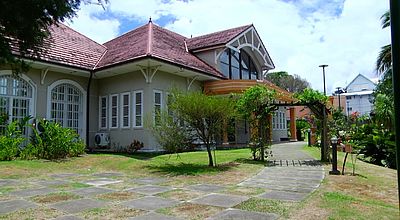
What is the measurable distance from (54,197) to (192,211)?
10.3 ft

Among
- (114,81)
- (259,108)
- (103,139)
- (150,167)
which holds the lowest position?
(150,167)

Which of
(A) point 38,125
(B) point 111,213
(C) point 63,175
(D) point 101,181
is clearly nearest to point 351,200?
(B) point 111,213

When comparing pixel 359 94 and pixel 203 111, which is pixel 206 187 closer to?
pixel 203 111

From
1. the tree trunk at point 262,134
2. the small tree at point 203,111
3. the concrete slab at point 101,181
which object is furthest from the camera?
the tree trunk at point 262,134

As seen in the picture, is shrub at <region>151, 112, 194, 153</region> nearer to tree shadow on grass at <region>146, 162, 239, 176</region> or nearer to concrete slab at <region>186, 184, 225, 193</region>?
tree shadow on grass at <region>146, 162, 239, 176</region>

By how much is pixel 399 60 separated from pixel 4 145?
14.2m

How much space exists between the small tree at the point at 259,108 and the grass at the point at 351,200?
4.39 meters

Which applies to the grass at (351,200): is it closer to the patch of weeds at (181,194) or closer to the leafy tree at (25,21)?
the patch of weeds at (181,194)

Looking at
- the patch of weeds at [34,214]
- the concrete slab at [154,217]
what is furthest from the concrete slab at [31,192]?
the concrete slab at [154,217]

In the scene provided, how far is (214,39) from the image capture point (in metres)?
23.5

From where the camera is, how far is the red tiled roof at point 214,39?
22.6 metres

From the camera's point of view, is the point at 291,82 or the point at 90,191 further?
the point at 291,82

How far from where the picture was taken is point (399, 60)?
9.45 ft

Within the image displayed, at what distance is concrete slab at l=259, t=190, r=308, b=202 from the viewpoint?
695 centimetres
